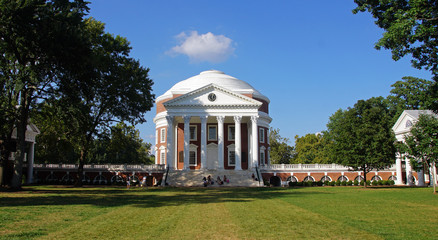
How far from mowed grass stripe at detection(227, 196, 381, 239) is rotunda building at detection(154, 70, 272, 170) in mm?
34881

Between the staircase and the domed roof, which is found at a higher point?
the domed roof

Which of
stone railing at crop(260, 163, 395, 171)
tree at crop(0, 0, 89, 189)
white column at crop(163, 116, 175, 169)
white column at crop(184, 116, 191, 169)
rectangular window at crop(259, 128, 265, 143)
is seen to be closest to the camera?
tree at crop(0, 0, 89, 189)

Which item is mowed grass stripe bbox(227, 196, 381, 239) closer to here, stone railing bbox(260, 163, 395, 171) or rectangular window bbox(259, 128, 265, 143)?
stone railing bbox(260, 163, 395, 171)

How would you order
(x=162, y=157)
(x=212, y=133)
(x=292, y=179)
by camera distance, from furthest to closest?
(x=162, y=157) < (x=212, y=133) < (x=292, y=179)

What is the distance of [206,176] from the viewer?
47.9 meters

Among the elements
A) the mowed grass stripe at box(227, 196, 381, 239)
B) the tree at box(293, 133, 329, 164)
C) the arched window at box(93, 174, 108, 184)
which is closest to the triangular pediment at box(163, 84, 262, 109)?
the arched window at box(93, 174, 108, 184)

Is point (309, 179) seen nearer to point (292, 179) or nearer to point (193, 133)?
point (292, 179)

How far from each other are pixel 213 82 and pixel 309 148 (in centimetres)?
2792

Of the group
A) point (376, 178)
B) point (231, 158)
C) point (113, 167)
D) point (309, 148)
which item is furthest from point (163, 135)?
point (376, 178)

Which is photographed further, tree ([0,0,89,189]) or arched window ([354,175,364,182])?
arched window ([354,175,364,182])

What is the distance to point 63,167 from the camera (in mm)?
52156

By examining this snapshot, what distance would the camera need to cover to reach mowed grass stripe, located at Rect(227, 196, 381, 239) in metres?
10.7

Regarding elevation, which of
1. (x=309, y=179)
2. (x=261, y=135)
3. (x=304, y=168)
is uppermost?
(x=261, y=135)

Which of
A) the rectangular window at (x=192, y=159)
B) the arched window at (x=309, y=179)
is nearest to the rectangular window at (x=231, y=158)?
the rectangular window at (x=192, y=159)
